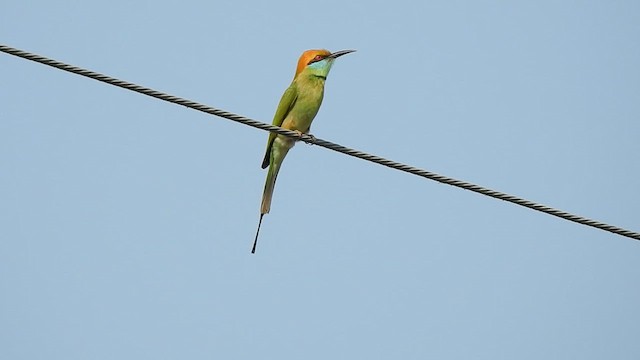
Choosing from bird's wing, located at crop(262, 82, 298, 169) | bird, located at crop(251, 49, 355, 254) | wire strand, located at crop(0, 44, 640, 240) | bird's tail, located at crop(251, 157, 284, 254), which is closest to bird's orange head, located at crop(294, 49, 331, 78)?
bird, located at crop(251, 49, 355, 254)

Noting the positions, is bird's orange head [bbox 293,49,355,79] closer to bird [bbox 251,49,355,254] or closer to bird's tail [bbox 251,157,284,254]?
bird [bbox 251,49,355,254]

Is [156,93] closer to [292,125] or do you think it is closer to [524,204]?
[524,204]

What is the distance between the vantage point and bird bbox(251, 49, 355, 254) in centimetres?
493

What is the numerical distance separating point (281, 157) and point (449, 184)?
6.22 feet

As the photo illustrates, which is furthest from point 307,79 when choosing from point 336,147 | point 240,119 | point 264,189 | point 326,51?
point 240,119

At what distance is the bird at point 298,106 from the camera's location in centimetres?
493

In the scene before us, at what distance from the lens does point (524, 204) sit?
3.15m

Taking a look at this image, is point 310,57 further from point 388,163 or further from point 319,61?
point 388,163

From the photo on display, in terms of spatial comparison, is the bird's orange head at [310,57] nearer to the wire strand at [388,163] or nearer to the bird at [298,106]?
the bird at [298,106]

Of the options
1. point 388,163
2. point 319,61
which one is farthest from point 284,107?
point 388,163

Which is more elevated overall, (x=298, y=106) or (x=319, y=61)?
(x=319, y=61)

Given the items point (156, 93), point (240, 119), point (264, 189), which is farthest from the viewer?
point (264, 189)

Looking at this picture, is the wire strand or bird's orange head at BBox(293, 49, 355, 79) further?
bird's orange head at BBox(293, 49, 355, 79)

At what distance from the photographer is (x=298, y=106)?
4.96 m
